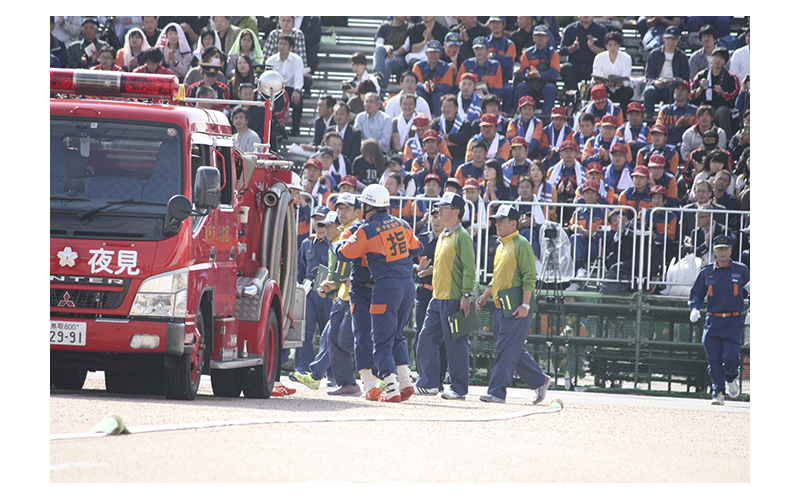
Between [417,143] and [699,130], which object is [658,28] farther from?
[417,143]

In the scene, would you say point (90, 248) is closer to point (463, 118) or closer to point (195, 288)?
point (195, 288)

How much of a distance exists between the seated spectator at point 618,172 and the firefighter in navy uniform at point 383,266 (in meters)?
6.31

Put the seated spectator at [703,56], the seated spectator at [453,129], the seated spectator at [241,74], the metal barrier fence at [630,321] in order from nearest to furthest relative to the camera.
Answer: the metal barrier fence at [630,321] → the seated spectator at [453,129] → the seated spectator at [241,74] → the seated spectator at [703,56]

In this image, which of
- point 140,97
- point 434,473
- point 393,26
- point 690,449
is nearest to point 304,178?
point 393,26

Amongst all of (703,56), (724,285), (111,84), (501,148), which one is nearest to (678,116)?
Answer: (703,56)

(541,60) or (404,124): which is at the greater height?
(541,60)

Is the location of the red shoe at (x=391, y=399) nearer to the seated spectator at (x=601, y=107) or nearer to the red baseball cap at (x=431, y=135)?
the red baseball cap at (x=431, y=135)

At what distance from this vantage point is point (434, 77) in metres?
17.9

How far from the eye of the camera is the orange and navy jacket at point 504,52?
1803 centimetres

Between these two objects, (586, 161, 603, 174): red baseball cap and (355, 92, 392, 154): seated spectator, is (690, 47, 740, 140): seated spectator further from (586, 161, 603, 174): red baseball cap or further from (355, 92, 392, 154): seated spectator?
(355, 92, 392, 154): seated spectator

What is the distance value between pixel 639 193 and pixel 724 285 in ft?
8.26

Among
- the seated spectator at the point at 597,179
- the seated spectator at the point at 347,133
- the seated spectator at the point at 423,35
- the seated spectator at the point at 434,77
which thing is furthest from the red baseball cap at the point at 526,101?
the seated spectator at the point at 423,35

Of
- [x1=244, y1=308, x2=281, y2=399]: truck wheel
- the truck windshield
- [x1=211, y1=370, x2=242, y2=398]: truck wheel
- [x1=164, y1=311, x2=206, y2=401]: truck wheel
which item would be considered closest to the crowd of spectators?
[x1=244, y1=308, x2=281, y2=399]: truck wheel

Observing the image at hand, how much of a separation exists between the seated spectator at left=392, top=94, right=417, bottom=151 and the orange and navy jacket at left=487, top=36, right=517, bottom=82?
7.00 ft
